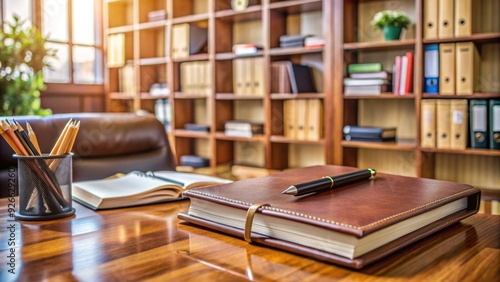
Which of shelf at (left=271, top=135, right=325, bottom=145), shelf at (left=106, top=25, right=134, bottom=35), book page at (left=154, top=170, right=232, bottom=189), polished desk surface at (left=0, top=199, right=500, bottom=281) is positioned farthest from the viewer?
shelf at (left=106, top=25, right=134, bottom=35)

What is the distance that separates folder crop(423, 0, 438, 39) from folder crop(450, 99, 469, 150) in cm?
40

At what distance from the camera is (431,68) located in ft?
9.75

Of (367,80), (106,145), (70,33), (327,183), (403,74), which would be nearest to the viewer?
(327,183)

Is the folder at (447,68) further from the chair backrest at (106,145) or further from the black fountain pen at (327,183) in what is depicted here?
the black fountain pen at (327,183)

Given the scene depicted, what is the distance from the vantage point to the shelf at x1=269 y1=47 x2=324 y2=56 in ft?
11.2

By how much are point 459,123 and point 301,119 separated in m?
1.06

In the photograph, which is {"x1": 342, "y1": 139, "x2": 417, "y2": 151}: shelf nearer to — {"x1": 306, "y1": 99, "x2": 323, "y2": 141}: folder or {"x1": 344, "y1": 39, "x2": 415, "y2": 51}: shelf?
{"x1": 306, "y1": 99, "x2": 323, "y2": 141}: folder

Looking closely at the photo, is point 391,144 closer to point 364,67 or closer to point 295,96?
point 364,67

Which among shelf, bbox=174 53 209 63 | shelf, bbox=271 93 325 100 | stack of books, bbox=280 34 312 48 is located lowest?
shelf, bbox=271 93 325 100

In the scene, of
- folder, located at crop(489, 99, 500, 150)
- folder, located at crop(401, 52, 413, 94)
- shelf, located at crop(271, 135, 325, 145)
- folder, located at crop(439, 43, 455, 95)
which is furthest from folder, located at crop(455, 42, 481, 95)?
shelf, located at crop(271, 135, 325, 145)

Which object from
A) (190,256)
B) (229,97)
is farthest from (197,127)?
(190,256)

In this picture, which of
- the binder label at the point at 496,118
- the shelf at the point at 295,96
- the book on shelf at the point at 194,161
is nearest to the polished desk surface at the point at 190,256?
the binder label at the point at 496,118

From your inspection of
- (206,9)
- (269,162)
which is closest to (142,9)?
(206,9)

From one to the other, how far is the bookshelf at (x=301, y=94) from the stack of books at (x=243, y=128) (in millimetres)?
40
